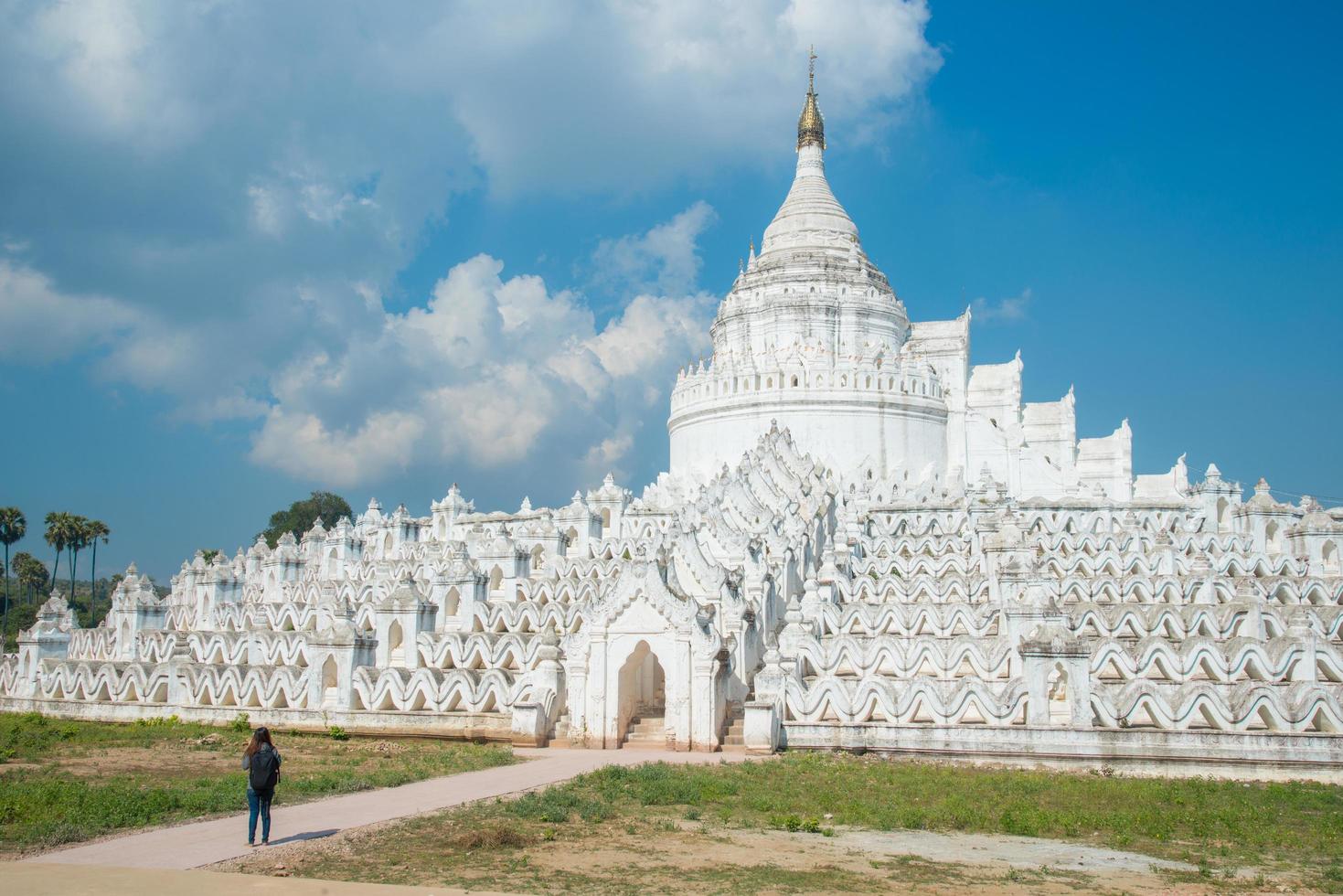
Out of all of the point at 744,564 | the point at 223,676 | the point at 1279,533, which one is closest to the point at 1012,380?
the point at 1279,533

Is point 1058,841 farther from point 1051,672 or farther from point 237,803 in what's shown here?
point 237,803

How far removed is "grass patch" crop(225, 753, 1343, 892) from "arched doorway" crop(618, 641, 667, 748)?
368cm

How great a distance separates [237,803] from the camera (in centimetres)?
1520

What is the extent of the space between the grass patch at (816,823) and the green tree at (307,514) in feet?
270

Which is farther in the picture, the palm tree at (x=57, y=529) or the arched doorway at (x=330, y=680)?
the palm tree at (x=57, y=529)

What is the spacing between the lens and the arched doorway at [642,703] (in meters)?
22.5

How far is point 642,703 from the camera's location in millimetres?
24453

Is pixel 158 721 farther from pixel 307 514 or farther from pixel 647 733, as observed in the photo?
pixel 307 514

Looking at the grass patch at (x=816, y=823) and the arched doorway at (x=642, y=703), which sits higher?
the arched doorway at (x=642, y=703)

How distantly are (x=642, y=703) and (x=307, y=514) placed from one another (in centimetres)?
7840

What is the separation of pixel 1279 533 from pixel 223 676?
35609 mm

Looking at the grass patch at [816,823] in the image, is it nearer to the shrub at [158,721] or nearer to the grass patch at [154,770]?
the grass patch at [154,770]

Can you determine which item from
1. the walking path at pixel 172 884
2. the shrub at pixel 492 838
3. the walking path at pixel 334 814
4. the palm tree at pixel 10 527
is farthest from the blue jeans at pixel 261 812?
the palm tree at pixel 10 527

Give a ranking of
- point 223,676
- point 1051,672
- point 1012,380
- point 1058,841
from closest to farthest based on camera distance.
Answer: point 1058,841 → point 1051,672 → point 223,676 → point 1012,380
